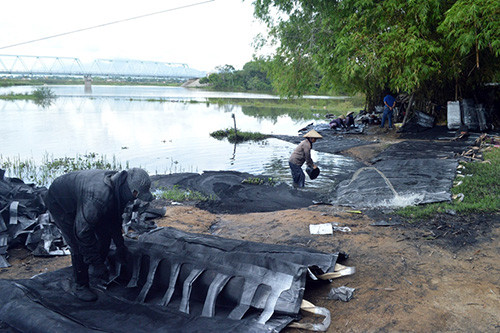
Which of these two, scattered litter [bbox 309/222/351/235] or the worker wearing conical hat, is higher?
the worker wearing conical hat

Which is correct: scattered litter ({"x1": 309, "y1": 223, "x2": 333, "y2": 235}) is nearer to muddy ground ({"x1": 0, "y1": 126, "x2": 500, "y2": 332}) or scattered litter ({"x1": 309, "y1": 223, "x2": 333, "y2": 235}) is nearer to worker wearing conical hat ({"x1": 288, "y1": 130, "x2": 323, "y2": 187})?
muddy ground ({"x1": 0, "y1": 126, "x2": 500, "y2": 332})

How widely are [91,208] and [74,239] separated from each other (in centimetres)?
70

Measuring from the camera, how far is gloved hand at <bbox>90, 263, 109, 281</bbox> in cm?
437

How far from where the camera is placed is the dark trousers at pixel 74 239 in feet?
14.1

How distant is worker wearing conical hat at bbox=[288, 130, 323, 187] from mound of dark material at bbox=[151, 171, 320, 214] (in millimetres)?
411

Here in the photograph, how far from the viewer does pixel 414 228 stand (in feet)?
19.5

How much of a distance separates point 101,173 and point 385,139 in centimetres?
1549

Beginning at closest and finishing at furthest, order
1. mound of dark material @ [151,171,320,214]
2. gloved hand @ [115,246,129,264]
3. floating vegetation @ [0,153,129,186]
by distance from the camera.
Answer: gloved hand @ [115,246,129,264]
mound of dark material @ [151,171,320,214]
floating vegetation @ [0,153,129,186]

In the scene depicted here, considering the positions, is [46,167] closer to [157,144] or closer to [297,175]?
[157,144]

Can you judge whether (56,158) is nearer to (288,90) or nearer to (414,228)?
(288,90)

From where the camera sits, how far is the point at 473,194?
7203 mm

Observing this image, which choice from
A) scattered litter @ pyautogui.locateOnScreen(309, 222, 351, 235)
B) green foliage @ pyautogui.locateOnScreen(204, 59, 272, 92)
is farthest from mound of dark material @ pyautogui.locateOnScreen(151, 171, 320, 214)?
green foliage @ pyautogui.locateOnScreen(204, 59, 272, 92)

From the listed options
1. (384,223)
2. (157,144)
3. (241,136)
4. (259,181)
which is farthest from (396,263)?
(241,136)

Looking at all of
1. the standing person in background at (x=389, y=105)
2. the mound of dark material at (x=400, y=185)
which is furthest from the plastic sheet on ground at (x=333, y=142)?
the mound of dark material at (x=400, y=185)
